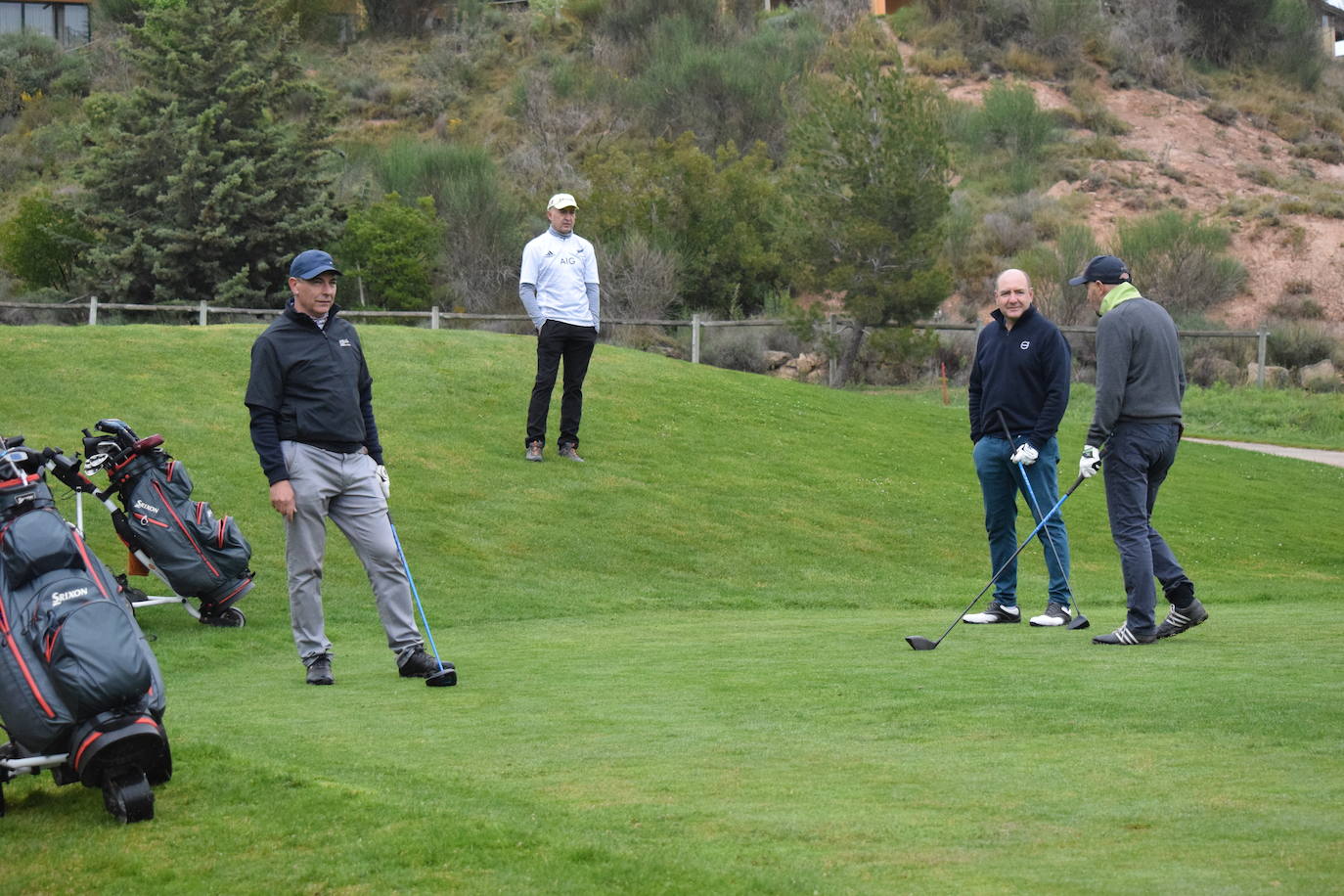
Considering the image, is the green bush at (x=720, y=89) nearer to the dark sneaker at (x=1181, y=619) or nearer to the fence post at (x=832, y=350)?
the fence post at (x=832, y=350)

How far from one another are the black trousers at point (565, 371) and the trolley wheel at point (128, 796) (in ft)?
31.6

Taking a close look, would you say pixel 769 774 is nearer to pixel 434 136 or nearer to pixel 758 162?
pixel 758 162

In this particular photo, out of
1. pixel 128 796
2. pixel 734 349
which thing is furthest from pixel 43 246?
pixel 128 796

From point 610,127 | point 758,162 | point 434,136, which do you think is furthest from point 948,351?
point 434,136

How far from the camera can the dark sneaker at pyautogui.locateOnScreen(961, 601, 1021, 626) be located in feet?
31.8

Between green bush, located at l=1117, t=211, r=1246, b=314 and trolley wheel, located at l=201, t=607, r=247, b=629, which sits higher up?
green bush, located at l=1117, t=211, r=1246, b=314

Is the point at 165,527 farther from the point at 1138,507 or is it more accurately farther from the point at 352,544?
the point at 1138,507

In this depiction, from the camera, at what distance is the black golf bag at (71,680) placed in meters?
4.72

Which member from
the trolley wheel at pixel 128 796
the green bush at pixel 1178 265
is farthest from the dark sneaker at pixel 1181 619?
the green bush at pixel 1178 265

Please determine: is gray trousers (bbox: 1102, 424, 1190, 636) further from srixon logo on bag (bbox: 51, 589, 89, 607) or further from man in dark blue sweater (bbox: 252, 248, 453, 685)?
srixon logo on bag (bbox: 51, 589, 89, 607)

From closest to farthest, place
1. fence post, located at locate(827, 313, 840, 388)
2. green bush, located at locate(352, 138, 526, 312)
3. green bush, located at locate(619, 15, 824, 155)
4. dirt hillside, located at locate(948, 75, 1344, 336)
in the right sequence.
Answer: fence post, located at locate(827, 313, 840, 388) < green bush, located at locate(352, 138, 526, 312) < dirt hillside, located at locate(948, 75, 1344, 336) < green bush, located at locate(619, 15, 824, 155)

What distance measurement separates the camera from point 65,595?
16.3 ft

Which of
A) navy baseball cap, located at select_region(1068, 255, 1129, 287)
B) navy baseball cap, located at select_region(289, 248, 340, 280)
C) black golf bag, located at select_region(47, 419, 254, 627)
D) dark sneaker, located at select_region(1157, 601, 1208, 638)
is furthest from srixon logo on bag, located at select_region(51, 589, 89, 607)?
dark sneaker, located at select_region(1157, 601, 1208, 638)

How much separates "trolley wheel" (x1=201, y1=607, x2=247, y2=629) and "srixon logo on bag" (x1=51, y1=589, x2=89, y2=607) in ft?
16.6
